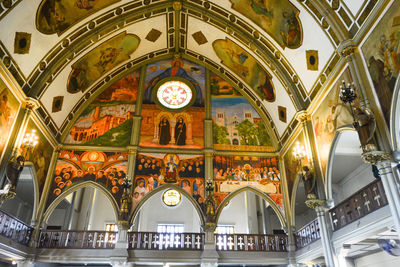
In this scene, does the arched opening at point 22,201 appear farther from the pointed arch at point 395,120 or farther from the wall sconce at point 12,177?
the pointed arch at point 395,120

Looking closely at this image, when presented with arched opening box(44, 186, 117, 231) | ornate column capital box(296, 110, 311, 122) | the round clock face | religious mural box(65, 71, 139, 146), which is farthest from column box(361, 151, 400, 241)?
arched opening box(44, 186, 117, 231)

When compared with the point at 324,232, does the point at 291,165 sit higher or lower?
higher

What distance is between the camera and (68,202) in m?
19.7

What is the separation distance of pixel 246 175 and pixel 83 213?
11.5m

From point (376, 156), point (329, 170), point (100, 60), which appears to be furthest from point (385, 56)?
point (100, 60)

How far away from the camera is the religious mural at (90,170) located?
1552 cm

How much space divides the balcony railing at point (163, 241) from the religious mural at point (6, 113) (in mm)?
6520

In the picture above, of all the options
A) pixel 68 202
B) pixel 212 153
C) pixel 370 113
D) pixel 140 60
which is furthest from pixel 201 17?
pixel 68 202

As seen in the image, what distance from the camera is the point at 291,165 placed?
50.6 ft

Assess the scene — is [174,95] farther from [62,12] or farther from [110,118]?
[62,12]

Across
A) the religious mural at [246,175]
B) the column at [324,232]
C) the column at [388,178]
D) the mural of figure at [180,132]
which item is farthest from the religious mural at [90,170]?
the column at [388,178]

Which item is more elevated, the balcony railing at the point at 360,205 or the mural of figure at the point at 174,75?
the mural of figure at the point at 174,75

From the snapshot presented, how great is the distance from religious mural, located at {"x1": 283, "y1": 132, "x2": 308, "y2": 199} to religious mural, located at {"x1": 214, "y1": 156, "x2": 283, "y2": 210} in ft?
2.39

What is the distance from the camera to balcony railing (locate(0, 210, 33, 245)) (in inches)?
456
